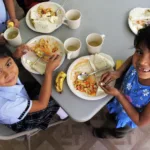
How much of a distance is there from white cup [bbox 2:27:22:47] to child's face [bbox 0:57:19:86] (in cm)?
12

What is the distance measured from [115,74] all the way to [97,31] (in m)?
0.25

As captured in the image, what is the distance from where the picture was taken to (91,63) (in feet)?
3.66

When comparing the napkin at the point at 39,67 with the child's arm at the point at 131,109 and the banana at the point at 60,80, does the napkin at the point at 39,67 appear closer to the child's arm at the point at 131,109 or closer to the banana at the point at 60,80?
the banana at the point at 60,80

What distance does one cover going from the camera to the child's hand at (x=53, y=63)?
107 centimetres

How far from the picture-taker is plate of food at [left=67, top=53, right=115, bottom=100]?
1.04 m

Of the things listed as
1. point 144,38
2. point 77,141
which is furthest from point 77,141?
point 144,38

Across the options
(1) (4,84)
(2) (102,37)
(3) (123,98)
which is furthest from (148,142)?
(1) (4,84)

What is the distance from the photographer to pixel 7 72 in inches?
40.8

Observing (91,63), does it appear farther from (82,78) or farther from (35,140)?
(35,140)

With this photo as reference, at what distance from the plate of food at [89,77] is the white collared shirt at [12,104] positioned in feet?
0.70

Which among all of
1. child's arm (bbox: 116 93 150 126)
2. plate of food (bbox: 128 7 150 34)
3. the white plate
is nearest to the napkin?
the white plate

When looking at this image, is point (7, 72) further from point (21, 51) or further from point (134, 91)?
point (134, 91)

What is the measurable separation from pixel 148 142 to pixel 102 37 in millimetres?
861

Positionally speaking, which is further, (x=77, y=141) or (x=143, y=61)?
(x=77, y=141)
